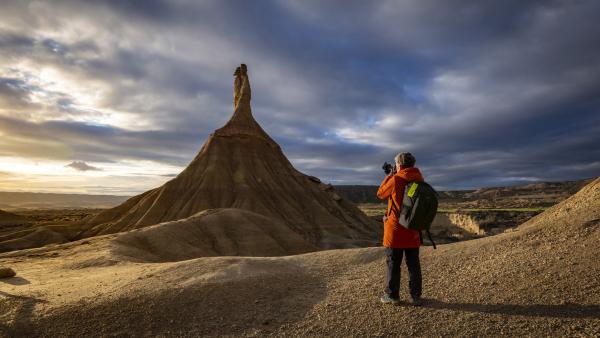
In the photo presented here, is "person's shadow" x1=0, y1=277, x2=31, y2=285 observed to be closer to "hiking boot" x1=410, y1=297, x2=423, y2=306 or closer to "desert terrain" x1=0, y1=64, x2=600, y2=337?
"desert terrain" x1=0, y1=64, x2=600, y2=337

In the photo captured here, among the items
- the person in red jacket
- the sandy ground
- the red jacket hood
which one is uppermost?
the red jacket hood

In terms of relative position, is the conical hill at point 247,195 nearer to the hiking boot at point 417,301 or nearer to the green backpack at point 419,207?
the hiking boot at point 417,301

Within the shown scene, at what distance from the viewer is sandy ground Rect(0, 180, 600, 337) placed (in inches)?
207

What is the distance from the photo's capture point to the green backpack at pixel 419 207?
5.65m

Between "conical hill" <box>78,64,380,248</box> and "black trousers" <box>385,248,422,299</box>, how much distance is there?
34626 mm

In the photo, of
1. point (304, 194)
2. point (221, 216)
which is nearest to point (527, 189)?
point (304, 194)

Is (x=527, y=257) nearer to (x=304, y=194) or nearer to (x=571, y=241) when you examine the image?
(x=571, y=241)

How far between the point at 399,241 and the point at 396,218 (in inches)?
14.2

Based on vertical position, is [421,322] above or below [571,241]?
below

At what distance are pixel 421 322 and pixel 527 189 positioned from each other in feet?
591

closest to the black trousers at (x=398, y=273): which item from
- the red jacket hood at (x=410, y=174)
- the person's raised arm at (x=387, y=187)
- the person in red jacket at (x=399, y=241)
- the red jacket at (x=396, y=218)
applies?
the person in red jacket at (x=399, y=241)

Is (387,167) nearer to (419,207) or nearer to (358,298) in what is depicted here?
(419,207)

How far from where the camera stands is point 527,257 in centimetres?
695

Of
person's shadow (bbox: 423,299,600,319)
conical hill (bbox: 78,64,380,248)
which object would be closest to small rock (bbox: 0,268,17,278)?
person's shadow (bbox: 423,299,600,319)
